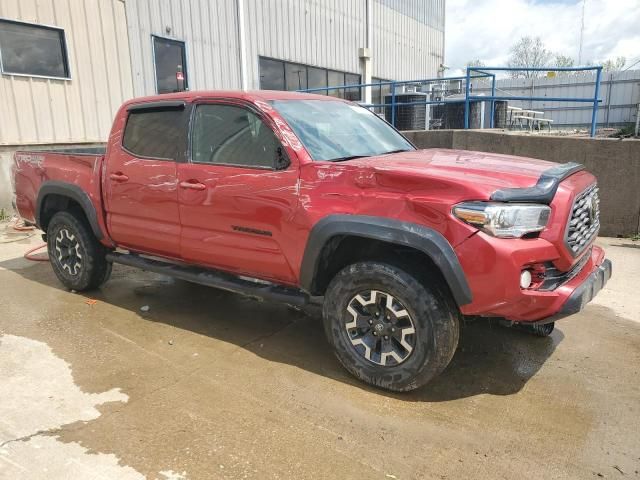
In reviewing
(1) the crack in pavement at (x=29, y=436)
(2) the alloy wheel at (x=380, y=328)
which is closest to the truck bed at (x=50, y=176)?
Result: (1) the crack in pavement at (x=29, y=436)

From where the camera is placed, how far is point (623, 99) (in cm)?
1880

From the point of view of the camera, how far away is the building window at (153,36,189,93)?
11164 millimetres

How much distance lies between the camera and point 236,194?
12.2ft

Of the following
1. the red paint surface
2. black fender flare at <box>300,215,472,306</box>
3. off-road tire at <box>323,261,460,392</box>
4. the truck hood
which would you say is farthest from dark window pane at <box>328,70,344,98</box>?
off-road tire at <box>323,261,460,392</box>

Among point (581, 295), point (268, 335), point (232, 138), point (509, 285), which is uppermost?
point (232, 138)

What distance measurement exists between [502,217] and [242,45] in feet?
38.0

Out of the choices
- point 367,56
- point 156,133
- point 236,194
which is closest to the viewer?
point 236,194

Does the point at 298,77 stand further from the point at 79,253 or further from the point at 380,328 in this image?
the point at 380,328

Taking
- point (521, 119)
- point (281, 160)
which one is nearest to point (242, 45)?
point (521, 119)

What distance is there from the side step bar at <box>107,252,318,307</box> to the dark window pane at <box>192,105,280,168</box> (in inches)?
34.8

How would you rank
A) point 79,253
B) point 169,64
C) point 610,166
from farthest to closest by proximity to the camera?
point 169,64
point 610,166
point 79,253

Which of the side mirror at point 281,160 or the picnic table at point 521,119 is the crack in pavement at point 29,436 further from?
the picnic table at point 521,119

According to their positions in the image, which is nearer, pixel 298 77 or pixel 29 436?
pixel 29 436

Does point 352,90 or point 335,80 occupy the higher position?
point 335,80
